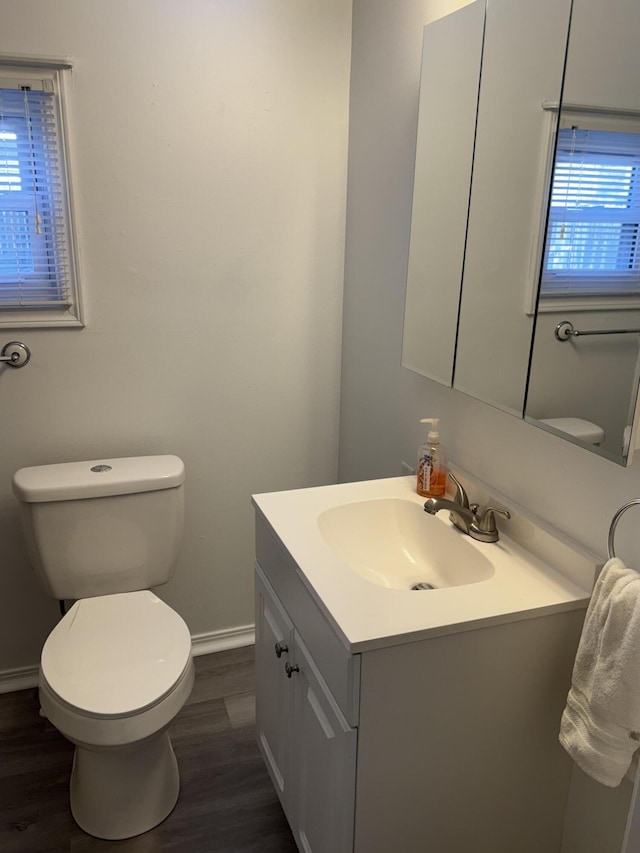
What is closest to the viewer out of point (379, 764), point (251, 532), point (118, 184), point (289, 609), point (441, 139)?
point (379, 764)

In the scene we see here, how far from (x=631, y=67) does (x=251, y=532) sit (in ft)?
6.06

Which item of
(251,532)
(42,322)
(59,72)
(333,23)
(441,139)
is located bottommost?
(251,532)

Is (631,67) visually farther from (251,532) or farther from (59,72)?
(251,532)

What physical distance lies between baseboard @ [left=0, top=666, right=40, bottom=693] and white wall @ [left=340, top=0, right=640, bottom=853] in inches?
48.7

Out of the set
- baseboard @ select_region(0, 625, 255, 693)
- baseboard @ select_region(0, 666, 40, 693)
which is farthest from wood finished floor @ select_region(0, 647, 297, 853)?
baseboard @ select_region(0, 625, 255, 693)

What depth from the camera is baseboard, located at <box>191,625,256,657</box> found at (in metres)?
2.60

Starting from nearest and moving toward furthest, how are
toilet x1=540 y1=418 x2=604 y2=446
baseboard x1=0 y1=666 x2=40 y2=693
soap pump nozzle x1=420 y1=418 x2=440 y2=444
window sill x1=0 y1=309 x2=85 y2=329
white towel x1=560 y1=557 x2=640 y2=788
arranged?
white towel x1=560 y1=557 x2=640 y2=788
toilet x1=540 y1=418 x2=604 y2=446
soap pump nozzle x1=420 y1=418 x2=440 y2=444
window sill x1=0 y1=309 x2=85 y2=329
baseboard x1=0 y1=666 x2=40 y2=693

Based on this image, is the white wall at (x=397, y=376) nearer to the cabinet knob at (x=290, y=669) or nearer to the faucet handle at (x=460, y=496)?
the faucet handle at (x=460, y=496)

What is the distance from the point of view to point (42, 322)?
212 cm

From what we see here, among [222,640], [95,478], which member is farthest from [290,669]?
[222,640]

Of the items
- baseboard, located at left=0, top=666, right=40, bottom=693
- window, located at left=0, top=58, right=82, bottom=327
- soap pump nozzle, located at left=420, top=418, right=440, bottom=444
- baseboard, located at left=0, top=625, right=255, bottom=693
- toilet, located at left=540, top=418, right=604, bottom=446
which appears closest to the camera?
toilet, located at left=540, top=418, right=604, bottom=446

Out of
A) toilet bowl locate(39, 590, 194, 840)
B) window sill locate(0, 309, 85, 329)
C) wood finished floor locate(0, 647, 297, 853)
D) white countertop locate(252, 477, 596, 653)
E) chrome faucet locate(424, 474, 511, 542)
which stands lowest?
wood finished floor locate(0, 647, 297, 853)

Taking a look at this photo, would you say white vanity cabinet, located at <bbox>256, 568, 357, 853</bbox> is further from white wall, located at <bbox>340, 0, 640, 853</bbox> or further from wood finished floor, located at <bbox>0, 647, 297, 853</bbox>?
white wall, located at <bbox>340, 0, 640, 853</bbox>

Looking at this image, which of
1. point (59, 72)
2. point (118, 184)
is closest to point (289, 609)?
point (118, 184)
